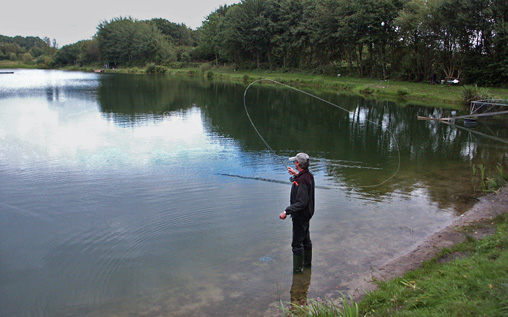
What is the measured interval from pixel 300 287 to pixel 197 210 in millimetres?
3914

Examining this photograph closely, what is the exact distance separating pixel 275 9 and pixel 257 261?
62.2 metres

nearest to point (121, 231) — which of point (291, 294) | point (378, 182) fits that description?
point (291, 294)

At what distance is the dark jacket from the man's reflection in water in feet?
3.46

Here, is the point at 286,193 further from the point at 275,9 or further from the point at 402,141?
the point at 275,9

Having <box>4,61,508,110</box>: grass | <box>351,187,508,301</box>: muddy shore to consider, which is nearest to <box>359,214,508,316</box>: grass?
<box>351,187,508,301</box>: muddy shore

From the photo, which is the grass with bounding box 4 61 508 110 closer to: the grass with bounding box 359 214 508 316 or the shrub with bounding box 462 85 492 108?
the shrub with bounding box 462 85 492 108

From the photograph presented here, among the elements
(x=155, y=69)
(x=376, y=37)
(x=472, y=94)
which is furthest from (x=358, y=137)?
(x=155, y=69)

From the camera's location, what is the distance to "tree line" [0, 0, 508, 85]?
35.3 meters

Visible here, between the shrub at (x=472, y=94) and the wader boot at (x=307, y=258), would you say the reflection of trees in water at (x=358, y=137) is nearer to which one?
the shrub at (x=472, y=94)

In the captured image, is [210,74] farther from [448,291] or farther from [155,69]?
[448,291]

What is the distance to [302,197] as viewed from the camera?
20.2 ft

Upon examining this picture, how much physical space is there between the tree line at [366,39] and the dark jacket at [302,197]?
34.1 meters

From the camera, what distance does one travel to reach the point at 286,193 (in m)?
11.0

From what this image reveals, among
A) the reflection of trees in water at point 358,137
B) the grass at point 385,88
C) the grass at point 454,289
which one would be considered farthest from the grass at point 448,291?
the grass at point 385,88
